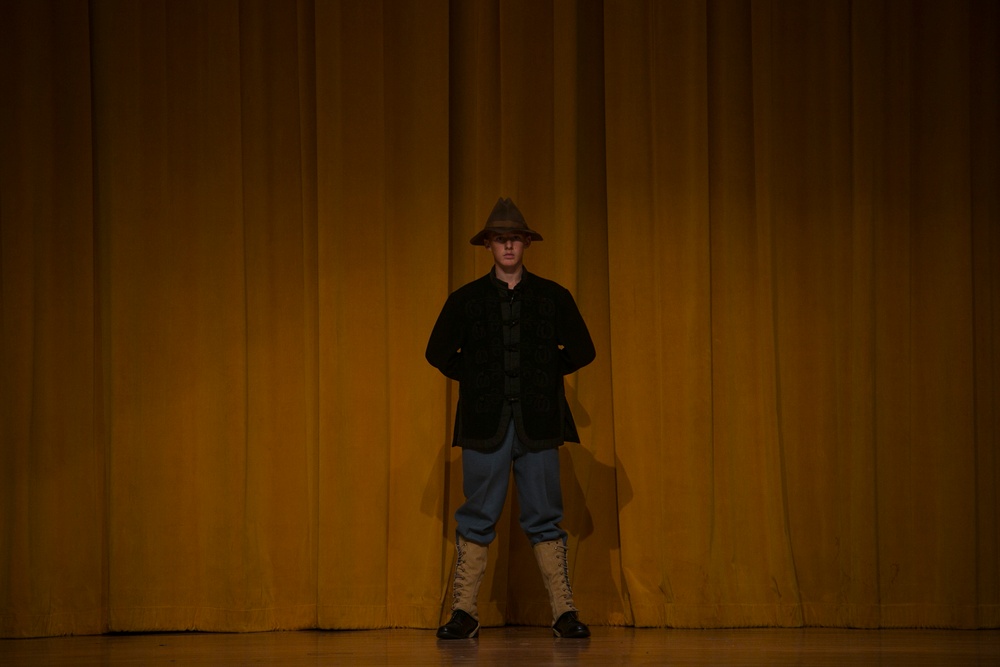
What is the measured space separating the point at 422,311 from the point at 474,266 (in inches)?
11.1

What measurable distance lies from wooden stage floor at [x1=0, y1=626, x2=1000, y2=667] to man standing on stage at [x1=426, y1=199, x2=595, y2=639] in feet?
0.69

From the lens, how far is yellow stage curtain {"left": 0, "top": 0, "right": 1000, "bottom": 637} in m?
4.04

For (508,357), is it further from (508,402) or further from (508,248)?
(508,248)

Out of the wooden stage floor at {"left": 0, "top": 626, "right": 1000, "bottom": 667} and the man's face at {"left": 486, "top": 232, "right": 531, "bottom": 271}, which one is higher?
the man's face at {"left": 486, "top": 232, "right": 531, "bottom": 271}

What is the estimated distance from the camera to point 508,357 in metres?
3.62

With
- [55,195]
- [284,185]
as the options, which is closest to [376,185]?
[284,185]

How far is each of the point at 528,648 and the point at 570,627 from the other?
23 cm

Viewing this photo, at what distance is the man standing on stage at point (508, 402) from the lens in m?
3.57

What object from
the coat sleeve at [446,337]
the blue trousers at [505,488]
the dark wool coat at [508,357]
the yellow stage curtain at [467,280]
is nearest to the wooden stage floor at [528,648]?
the yellow stage curtain at [467,280]

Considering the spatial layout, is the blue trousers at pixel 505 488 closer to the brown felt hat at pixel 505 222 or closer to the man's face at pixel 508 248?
the man's face at pixel 508 248

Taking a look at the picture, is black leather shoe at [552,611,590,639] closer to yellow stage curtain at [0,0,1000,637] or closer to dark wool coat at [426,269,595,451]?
yellow stage curtain at [0,0,1000,637]

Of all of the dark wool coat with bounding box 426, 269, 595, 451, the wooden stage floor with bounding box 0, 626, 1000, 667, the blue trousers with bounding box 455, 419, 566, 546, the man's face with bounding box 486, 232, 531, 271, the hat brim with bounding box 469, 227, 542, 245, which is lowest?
the wooden stage floor with bounding box 0, 626, 1000, 667

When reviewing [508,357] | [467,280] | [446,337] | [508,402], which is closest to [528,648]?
[508,402]

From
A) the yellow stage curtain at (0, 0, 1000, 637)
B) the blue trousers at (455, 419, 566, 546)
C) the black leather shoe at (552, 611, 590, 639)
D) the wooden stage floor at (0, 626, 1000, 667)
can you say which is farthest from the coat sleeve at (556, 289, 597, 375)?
the wooden stage floor at (0, 626, 1000, 667)
